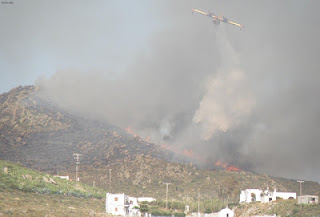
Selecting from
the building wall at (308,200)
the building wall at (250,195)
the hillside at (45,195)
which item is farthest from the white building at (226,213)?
the hillside at (45,195)

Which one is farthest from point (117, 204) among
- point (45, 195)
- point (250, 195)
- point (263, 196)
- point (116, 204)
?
point (250, 195)

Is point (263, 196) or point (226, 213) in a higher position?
point (263, 196)

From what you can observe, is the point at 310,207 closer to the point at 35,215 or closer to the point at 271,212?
the point at 271,212

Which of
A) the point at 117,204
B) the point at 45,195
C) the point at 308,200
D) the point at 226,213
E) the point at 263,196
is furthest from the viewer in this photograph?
the point at 263,196

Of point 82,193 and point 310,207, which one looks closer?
point 310,207

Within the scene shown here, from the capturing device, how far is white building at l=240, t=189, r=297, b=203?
543ft

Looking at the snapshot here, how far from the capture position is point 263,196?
548 feet

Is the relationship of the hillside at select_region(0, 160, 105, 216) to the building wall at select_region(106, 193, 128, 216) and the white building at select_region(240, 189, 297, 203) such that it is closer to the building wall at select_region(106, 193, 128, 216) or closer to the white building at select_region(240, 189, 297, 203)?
the building wall at select_region(106, 193, 128, 216)

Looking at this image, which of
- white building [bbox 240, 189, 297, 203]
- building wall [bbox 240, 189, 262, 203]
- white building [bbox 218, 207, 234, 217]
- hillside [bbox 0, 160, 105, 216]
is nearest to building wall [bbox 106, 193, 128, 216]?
hillside [bbox 0, 160, 105, 216]

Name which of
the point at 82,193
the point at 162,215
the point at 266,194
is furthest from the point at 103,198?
the point at 266,194

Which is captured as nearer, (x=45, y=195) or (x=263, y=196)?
(x=45, y=195)

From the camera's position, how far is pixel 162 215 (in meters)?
156

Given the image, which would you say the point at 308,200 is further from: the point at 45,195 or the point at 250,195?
the point at 45,195

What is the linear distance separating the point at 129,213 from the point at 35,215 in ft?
205
